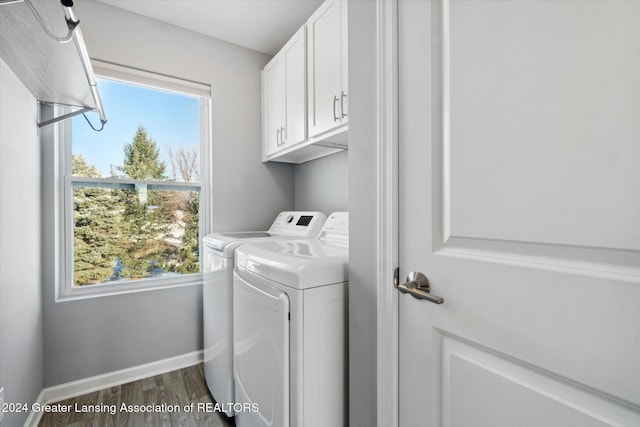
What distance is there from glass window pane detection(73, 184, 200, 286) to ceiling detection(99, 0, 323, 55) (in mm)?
1257

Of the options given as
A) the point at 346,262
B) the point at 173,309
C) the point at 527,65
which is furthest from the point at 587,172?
the point at 173,309

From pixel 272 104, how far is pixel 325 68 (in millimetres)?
783

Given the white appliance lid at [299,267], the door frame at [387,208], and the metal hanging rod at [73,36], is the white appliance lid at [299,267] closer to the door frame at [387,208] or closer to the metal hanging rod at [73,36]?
the door frame at [387,208]

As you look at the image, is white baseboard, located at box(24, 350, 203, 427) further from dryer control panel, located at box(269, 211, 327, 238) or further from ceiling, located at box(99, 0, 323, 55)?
ceiling, located at box(99, 0, 323, 55)

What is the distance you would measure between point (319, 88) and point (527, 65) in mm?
1300

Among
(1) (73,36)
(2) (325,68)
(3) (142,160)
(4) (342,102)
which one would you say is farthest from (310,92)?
(3) (142,160)

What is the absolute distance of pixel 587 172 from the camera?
20.9 inches

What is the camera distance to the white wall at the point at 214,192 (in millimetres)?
1882

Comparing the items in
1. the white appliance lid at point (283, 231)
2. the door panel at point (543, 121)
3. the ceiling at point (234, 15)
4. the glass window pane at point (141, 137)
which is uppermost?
the ceiling at point (234, 15)

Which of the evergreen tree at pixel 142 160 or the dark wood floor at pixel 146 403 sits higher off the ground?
the evergreen tree at pixel 142 160

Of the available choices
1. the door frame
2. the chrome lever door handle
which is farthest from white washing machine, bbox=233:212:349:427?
the chrome lever door handle

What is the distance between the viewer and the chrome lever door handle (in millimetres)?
781

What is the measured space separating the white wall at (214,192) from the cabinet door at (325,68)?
0.90 m

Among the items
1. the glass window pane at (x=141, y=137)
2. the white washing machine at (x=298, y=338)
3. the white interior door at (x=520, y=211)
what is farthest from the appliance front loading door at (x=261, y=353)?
the glass window pane at (x=141, y=137)
